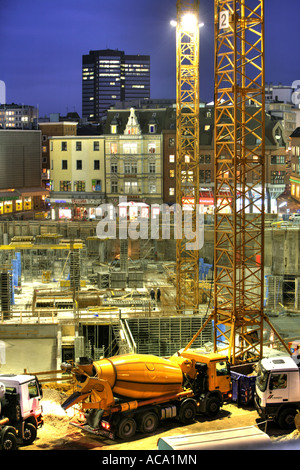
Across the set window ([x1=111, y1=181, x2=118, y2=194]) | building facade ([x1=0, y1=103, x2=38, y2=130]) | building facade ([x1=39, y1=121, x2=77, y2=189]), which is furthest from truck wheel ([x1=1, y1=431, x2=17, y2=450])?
building facade ([x1=0, y1=103, x2=38, y2=130])

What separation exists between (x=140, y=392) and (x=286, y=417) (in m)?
4.71

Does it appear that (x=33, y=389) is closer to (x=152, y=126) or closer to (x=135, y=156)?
(x=135, y=156)

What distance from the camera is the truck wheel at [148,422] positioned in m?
20.4

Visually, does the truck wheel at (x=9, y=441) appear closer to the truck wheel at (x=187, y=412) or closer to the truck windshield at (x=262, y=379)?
the truck wheel at (x=187, y=412)

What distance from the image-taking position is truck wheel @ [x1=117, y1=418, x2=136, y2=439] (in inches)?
781

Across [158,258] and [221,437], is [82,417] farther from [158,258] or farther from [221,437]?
[158,258]

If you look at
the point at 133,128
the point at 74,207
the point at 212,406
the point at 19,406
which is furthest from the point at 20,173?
the point at 19,406

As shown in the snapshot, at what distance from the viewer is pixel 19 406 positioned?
19156 mm

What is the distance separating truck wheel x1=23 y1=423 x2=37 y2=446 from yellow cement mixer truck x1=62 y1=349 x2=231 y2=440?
3.69ft

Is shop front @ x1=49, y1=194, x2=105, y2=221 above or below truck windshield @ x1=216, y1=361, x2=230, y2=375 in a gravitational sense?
above

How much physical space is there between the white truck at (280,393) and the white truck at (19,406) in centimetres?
713

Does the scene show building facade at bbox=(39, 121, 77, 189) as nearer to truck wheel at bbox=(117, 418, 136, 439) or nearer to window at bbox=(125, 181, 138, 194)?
window at bbox=(125, 181, 138, 194)

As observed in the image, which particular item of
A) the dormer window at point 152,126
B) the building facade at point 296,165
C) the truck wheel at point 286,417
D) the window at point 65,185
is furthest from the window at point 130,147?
the truck wheel at point 286,417
